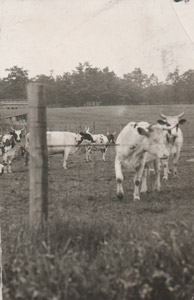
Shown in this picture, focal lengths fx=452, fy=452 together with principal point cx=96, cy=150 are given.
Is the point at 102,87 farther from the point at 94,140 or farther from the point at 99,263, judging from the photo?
the point at 99,263

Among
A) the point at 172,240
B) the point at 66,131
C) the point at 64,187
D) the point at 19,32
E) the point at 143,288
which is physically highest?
the point at 19,32

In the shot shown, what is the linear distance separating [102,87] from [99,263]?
1.02 meters

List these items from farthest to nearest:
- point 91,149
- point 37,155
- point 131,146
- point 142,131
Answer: point 131,146
point 142,131
point 91,149
point 37,155

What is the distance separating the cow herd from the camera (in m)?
2.61

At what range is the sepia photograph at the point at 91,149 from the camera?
2.16 metres

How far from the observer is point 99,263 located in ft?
7.06

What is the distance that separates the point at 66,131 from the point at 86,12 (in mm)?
673

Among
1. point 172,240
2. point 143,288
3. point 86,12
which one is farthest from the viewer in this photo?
point 86,12

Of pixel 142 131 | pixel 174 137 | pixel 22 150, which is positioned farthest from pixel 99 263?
pixel 142 131

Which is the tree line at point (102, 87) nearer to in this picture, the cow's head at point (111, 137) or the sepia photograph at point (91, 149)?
the sepia photograph at point (91, 149)

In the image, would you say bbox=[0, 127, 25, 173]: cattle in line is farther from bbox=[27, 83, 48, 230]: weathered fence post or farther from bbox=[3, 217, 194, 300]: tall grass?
bbox=[3, 217, 194, 300]: tall grass

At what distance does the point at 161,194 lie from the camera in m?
2.78

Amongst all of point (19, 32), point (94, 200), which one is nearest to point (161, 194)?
point (94, 200)

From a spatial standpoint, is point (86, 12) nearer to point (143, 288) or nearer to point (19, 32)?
point (19, 32)
